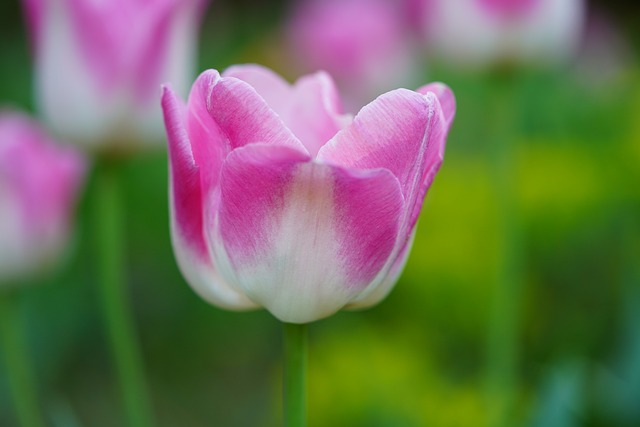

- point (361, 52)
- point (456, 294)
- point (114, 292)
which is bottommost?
point (456, 294)

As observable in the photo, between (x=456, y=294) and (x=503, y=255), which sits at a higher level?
(x=503, y=255)

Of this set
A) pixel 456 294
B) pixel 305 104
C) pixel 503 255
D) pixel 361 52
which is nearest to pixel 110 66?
pixel 305 104

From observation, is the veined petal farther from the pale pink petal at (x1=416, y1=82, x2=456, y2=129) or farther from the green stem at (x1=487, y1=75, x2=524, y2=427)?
the green stem at (x1=487, y1=75, x2=524, y2=427)

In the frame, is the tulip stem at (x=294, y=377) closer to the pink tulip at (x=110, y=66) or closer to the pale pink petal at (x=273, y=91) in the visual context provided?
the pale pink petal at (x=273, y=91)

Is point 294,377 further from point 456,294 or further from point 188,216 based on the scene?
point 456,294

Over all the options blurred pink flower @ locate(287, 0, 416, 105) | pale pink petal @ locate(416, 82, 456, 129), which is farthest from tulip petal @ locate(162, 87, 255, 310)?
blurred pink flower @ locate(287, 0, 416, 105)

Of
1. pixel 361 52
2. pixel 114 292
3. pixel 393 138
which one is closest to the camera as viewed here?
pixel 393 138

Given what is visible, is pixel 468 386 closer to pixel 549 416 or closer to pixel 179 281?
pixel 549 416

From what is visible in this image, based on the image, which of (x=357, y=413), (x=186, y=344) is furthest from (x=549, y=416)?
(x=186, y=344)
